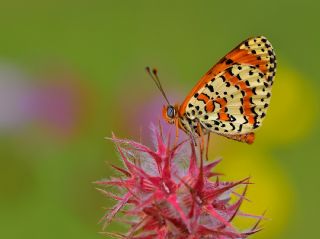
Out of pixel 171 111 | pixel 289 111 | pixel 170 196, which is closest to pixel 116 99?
pixel 289 111

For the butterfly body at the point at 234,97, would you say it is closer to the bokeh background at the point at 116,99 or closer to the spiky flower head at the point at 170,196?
the spiky flower head at the point at 170,196

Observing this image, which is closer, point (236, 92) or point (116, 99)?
point (236, 92)

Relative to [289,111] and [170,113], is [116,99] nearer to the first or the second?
[289,111]

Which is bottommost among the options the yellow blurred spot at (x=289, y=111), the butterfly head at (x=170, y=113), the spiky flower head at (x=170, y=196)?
the yellow blurred spot at (x=289, y=111)

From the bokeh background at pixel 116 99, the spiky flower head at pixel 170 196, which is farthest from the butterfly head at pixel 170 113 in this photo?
the bokeh background at pixel 116 99

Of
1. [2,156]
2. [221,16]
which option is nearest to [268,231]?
[2,156]

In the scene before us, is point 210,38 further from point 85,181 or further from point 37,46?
point 85,181

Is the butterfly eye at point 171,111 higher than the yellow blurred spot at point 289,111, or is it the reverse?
the butterfly eye at point 171,111
